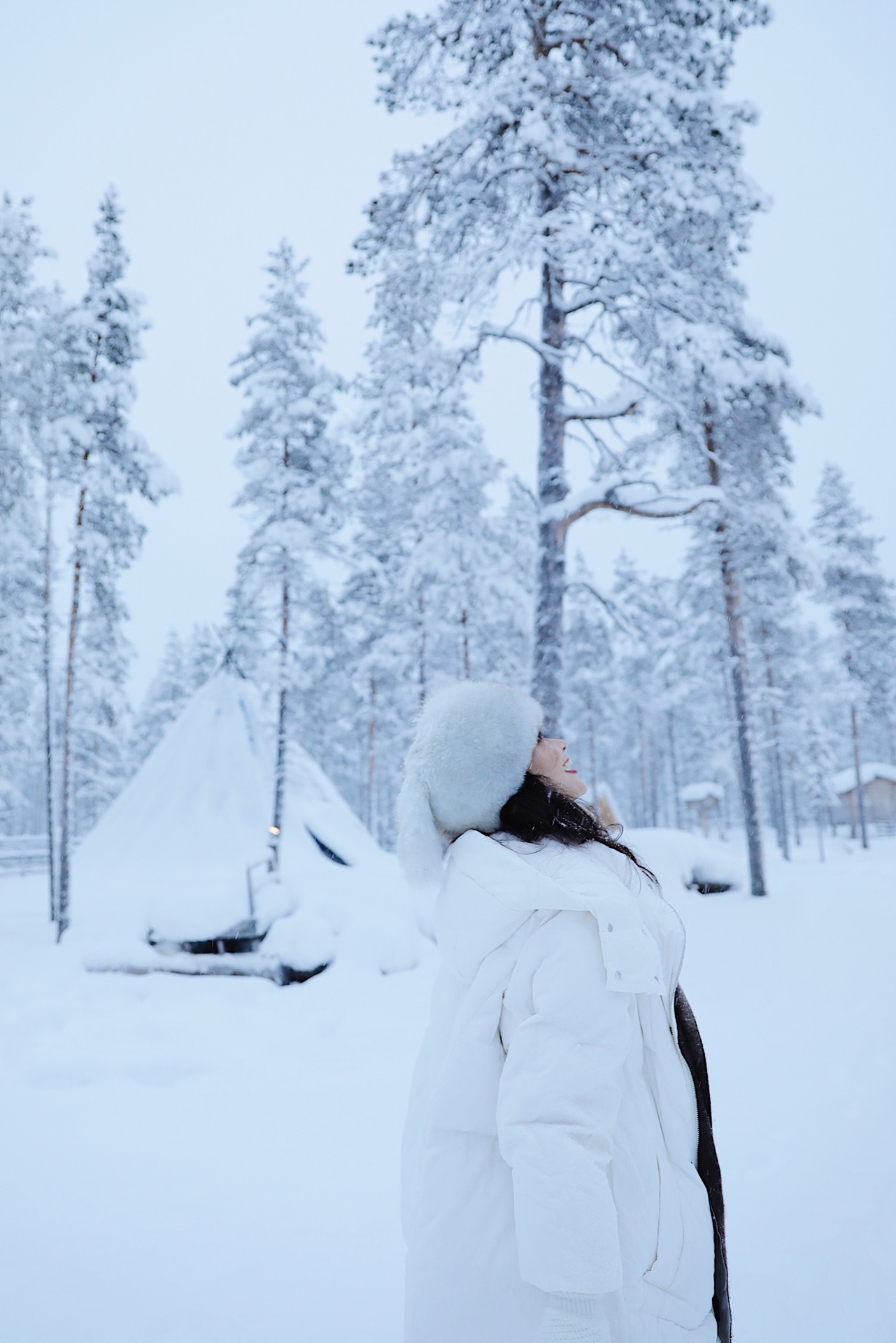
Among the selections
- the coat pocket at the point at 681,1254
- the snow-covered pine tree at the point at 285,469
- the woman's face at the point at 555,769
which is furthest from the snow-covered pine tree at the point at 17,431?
the coat pocket at the point at 681,1254

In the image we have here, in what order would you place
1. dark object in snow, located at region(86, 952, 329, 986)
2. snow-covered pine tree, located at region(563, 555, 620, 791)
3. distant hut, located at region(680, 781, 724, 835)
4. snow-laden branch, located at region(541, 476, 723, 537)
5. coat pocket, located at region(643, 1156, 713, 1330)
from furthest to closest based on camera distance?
distant hut, located at region(680, 781, 724, 835) → snow-covered pine tree, located at region(563, 555, 620, 791) → dark object in snow, located at region(86, 952, 329, 986) → snow-laden branch, located at region(541, 476, 723, 537) → coat pocket, located at region(643, 1156, 713, 1330)

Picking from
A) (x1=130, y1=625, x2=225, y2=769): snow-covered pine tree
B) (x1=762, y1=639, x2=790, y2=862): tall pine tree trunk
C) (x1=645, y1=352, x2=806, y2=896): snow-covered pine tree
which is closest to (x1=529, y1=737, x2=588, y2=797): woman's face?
(x1=645, y1=352, x2=806, y2=896): snow-covered pine tree

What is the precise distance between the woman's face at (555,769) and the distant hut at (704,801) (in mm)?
36668

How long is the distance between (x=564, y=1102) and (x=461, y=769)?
2.73 feet

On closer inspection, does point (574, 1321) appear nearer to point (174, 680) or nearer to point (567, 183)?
point (567, 183)

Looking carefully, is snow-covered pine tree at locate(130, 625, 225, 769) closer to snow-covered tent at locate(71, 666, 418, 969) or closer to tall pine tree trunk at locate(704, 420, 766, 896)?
snow-covered tent at locate(71, 666, 418, 969)

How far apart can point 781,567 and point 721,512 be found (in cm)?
280

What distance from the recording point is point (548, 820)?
2039 mm

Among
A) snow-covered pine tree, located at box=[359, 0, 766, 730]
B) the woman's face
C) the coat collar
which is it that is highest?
snow-covered pine tree, located at box=[359, 0, 766, 730]

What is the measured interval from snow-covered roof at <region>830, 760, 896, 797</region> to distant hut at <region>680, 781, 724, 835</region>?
622 cm

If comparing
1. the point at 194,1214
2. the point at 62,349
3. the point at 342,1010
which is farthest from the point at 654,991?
the point at 62,349

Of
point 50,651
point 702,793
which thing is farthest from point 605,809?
point 702,793

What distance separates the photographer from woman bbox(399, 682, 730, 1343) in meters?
1.49

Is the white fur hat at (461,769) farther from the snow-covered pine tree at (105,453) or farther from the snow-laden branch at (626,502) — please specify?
the snow-covered pine tree at (105,453)
